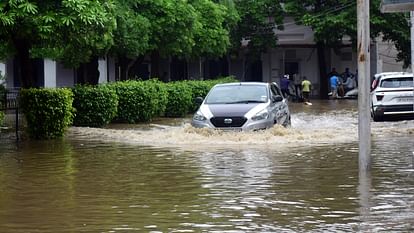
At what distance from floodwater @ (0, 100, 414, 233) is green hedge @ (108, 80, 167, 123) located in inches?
261

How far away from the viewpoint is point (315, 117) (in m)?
30.5

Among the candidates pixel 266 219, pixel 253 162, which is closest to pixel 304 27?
pixel 253 162

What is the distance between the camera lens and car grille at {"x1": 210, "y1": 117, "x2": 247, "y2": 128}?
751 inches

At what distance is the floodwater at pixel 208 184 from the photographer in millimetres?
8859

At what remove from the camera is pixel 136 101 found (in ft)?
88.2

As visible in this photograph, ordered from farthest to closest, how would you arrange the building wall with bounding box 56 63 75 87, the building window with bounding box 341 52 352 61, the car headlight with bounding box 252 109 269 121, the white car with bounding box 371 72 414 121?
the building window with bounding box 341 52 352 61 < the building wall with bounding box 56 63 75 87 < the white car with bounding box 371 72 414 121 < the car headlight with bounding box 252 109 269 121

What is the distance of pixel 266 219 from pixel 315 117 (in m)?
21.8

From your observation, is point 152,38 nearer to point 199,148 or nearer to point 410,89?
point 410,89

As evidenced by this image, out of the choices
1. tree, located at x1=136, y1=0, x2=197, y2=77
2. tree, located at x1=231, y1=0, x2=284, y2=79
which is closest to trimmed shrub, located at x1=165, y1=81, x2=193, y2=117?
tree, located at x1=136, y1=0, x2=197, y2=77

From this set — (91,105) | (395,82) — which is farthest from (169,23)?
(395,82)

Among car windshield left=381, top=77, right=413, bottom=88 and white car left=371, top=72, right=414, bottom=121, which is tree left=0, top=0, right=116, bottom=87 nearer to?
white car left=371, top=72, right=414, bottom=121

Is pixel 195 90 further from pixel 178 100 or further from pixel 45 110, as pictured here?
pixel 45 110

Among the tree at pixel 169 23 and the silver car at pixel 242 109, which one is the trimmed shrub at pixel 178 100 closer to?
the tree at pixel 169 23

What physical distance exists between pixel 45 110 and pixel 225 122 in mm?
4378
